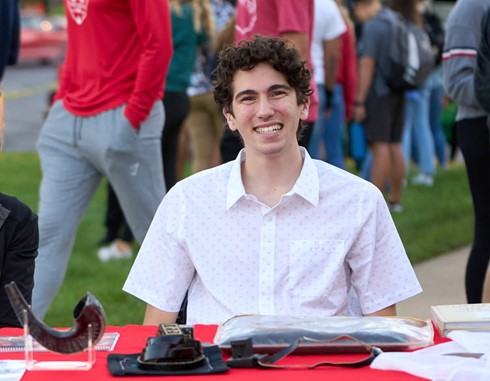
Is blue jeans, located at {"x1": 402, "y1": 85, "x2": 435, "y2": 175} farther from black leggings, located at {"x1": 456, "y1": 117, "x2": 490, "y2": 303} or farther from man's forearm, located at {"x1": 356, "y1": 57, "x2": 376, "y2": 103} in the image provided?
black leggings, located at {"x1": 456, "y1": 117, "x2": 490, "y2": 303}

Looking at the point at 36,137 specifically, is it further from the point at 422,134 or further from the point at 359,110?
the point at 359,110

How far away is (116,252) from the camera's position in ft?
27.2

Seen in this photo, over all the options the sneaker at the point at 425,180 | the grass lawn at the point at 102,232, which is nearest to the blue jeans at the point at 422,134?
the sneaker at the point at 425,180

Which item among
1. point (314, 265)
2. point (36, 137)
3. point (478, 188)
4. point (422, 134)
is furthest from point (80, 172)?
point (36, 137)

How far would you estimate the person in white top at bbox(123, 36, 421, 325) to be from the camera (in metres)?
3.67

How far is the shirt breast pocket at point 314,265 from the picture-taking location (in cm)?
364

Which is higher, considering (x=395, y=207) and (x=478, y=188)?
(x=478, y=188)

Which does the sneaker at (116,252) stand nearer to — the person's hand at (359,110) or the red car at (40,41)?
the person's hand at (359,110)

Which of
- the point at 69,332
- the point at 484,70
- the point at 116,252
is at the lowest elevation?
the point at 116,252

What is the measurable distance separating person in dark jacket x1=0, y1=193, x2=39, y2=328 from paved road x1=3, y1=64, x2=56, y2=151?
12.2m

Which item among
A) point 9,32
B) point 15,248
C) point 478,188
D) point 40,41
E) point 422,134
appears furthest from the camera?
point 40,41

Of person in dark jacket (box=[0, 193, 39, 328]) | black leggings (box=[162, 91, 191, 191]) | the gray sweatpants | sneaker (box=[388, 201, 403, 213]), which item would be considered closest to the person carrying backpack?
sneaker (box=[388, 201, 403, 213])

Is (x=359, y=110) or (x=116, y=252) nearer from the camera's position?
(x=116, y=252)

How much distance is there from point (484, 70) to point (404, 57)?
14.6 ft
